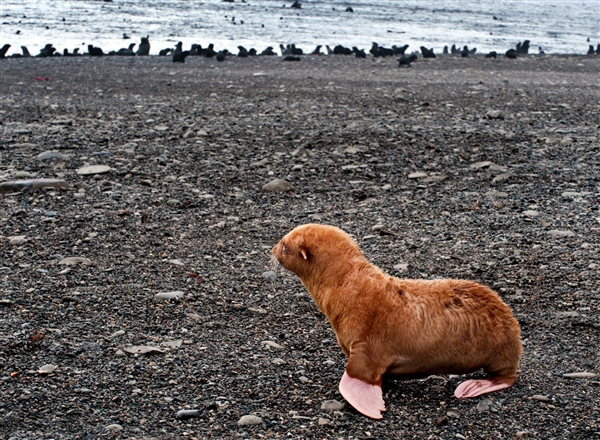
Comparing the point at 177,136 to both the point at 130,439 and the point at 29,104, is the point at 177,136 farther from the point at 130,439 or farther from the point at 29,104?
the point at 130,439

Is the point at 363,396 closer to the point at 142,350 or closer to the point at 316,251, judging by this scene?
the point at 316,251

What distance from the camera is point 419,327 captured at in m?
4.29

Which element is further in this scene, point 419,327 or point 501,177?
point 501,177

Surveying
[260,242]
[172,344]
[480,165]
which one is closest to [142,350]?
[172,344]

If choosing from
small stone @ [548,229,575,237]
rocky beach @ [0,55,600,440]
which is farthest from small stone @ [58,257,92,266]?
small stone @ [548,229,575,237]

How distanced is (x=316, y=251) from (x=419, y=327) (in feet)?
2.51

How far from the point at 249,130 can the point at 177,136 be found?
3.24 feet

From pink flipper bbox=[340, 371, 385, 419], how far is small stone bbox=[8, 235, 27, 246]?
11.9ft

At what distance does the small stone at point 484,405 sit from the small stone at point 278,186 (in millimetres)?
4521

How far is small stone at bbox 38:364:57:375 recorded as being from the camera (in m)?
4.46

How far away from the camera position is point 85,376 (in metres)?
4.45

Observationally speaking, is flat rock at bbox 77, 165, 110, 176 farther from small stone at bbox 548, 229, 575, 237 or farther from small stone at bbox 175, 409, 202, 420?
small stone at bbox 175, 409, 202, 420

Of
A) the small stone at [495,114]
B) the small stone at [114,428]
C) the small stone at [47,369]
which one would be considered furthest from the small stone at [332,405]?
the small stone at [495,114]

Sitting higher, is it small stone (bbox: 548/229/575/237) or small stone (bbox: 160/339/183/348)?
small stone (bbox: 548/229/575/237)
